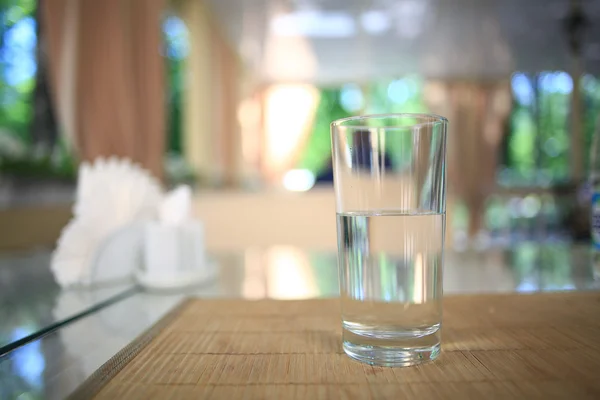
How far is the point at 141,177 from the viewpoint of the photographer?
0.75m

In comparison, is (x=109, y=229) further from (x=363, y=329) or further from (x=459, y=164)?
(x=459, y=164)

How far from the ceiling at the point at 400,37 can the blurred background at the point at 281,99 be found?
3cm

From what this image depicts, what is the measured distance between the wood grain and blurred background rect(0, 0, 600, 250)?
0.16 meters

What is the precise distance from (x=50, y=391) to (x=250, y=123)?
21.0 feet

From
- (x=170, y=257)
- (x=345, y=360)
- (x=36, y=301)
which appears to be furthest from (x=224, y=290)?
(x=345, y=360)

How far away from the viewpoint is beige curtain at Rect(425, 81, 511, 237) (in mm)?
6578

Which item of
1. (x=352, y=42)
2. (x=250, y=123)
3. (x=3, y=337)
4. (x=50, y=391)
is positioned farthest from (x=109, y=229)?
(x=250, y=123)

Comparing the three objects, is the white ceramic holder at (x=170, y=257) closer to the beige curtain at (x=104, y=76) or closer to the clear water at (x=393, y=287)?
the clear water at (x=393, y=287)

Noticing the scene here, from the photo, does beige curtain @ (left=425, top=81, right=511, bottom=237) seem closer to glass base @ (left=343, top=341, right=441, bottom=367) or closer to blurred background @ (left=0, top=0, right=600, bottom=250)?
blurred background @ (left=0, top=0, right=600, bottom=250)

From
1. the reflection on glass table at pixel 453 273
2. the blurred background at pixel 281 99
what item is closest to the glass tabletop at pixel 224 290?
the reflection on glass table at pixel 453 273

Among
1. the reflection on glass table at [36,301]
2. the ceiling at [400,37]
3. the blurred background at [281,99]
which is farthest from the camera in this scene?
the ceiling at [400,37]

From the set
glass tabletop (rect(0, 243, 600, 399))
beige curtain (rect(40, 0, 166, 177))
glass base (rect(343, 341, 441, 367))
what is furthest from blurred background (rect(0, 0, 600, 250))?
glass tabletop (rect(0, 243, 600, 399))

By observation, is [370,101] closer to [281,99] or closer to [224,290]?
[281,99]

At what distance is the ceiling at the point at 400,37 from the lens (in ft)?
14.8
